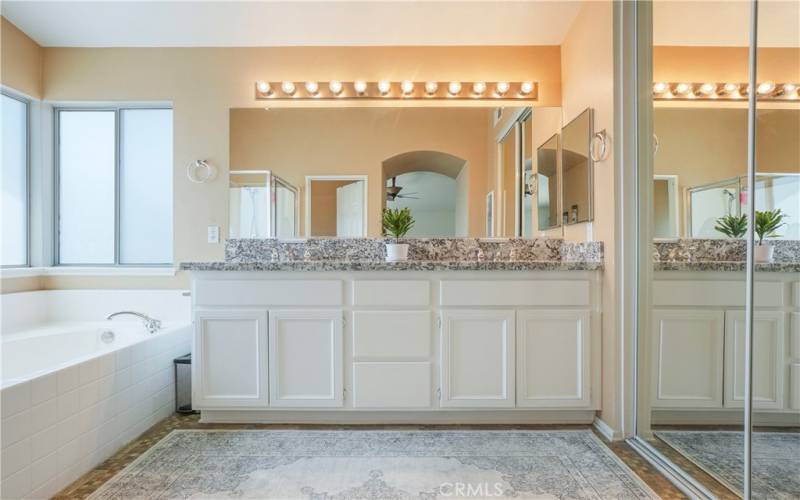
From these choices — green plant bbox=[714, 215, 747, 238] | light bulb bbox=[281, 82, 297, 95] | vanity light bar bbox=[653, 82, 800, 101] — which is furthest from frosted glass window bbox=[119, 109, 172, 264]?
green plant bbox=[714, 215, 747, 238]

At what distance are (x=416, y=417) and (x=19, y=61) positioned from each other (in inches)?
133

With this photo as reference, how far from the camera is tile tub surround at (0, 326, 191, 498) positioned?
4.70ft

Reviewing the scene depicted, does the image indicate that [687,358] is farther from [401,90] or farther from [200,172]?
[200,172]

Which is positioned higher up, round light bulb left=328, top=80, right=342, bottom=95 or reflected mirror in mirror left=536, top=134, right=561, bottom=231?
round light bulb left=328, top=80, right=342, bottom=95

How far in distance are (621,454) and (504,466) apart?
582 mm

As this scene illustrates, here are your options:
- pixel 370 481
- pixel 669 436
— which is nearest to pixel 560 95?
pixel 669 436

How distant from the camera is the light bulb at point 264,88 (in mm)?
2721

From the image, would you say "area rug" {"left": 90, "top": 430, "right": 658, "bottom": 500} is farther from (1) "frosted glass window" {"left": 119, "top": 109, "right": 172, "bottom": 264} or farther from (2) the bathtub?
(1) "frosted glass window" {"left": 119, "top": 109, "right": 172, "bottom": 264}

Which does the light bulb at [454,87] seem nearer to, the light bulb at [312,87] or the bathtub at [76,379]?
the light bulb at [312,87]

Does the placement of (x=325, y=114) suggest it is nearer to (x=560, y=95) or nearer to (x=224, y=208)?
(x=224, y=208)

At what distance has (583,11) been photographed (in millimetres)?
2367

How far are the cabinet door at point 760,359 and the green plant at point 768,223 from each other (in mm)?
262

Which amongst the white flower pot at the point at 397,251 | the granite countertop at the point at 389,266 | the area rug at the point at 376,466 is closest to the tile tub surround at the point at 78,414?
the area rug at the point at 376,466

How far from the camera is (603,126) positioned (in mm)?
2121
